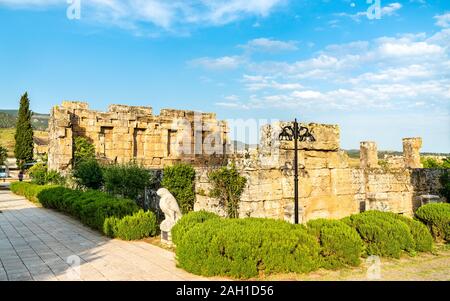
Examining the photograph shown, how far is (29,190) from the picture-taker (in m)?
22.8

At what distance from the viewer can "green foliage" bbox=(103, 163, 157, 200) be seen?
14.3 meters

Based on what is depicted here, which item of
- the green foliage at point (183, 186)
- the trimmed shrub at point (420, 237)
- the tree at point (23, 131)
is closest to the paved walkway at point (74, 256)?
the green foliage at point (183, 186)

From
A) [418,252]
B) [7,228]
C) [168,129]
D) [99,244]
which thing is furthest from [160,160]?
[418,252]

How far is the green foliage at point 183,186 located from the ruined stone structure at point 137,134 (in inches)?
433

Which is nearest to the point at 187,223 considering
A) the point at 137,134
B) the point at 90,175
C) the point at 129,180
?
the point at 129,180

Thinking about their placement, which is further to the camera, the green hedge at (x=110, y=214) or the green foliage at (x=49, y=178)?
the green foliage at (x=49, y=178)

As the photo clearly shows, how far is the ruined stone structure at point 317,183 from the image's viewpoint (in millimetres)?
10023

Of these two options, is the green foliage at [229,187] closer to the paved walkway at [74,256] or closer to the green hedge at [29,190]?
the paved walkway at [74,256]

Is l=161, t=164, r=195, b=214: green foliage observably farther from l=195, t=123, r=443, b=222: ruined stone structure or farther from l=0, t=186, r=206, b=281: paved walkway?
l=0, t=186, r=206, b=281: paved walkway

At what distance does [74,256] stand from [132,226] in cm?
231

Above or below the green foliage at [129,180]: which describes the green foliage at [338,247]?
below

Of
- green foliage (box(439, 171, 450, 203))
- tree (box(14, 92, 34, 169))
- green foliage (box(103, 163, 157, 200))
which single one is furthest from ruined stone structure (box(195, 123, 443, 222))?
tree (box(14, 92, 34, 169))

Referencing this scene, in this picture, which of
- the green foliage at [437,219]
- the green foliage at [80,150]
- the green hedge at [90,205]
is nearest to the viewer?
the green foliage at [437,219]
